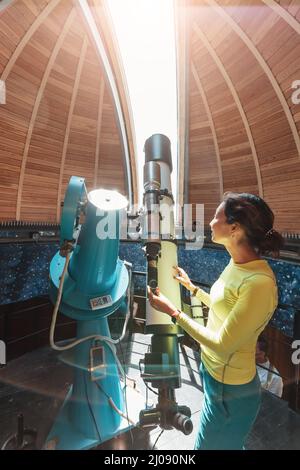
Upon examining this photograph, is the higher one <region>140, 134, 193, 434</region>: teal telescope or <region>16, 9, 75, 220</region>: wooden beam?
<region>16, 9, 75, 220</region>: wooden beam

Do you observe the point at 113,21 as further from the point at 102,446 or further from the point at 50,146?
the point at 102,446

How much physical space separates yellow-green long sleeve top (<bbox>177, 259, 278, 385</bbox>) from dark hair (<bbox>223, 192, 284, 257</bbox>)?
0.11 meters

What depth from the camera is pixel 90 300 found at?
1.66 m

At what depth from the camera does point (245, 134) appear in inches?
192

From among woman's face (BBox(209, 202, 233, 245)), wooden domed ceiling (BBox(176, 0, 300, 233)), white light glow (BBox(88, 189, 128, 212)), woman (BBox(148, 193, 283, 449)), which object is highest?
wooden domed ceiling (BBox(176, 0, 300, 233))

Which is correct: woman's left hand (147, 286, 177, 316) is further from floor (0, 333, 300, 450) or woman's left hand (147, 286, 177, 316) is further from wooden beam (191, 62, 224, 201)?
wooden beam (191, 62, 224, 201)

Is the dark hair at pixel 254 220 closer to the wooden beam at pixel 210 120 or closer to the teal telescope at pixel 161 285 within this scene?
the teal telescope at pixel 161 285

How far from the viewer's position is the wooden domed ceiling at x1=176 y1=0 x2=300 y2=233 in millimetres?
3611

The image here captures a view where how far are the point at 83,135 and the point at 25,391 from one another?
5.21 m

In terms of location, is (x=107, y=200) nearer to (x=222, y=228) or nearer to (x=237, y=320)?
(x=222, y=228)

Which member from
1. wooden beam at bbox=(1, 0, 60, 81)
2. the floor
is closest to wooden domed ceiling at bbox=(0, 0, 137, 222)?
wooden beam at bbox=(1, 0, 60, 81)

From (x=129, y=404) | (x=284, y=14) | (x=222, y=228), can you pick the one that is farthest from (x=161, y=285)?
(x=284, y=14)

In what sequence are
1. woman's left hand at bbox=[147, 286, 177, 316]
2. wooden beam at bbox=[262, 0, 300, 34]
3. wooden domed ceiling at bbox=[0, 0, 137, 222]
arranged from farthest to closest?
wooden domed ceiling at bbox=[0, 0, 137, 222], wooden beam at bbox=[262, 0, 300, 34], woman's left hand at bbox=[147, 286, 177, 316]

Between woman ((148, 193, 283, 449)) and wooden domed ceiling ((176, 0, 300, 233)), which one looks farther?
wooden domed ceiling ((176, 0, 300, 233))
